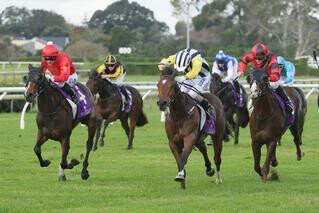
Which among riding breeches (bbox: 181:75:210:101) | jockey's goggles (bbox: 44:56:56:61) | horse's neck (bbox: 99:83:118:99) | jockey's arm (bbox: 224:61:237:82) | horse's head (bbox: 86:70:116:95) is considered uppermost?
jockey's goggles (bbox: 44:56:56:61)

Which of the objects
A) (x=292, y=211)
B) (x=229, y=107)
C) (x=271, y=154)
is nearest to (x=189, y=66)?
(x=271, y=154)

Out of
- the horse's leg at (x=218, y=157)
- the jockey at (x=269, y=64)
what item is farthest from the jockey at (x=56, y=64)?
the jockey at (x=269, y=64)

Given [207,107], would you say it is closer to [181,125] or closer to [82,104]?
[181,125]

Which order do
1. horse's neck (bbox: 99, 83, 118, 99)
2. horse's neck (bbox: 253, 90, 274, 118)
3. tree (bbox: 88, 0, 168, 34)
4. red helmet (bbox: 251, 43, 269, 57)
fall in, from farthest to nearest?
tree (bbox: 88, 0, 168, 34)
horse's neck (bbox: 99, 83, 118, 99)
red helmet (bbox: 251, 43, 269, 57)
horse's neck (bbox: 253, 90, 274, 118)

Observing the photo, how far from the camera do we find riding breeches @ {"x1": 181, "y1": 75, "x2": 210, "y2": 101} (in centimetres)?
1065

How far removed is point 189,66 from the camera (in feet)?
34.7

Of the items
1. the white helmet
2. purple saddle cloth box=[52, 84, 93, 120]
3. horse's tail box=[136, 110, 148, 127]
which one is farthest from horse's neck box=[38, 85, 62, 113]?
horse's tail box=[136, 110, 148, 127]

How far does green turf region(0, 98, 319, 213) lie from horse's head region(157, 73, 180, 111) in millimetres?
1050

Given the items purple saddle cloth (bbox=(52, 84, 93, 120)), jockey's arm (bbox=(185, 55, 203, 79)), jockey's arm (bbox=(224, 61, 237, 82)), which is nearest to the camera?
jockey's arm (bbox=(185, 55, 203, 79))

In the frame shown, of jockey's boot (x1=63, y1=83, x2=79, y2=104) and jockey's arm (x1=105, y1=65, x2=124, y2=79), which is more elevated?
jockey's boot (x1=63, y1=83, x2=79, y2=104)

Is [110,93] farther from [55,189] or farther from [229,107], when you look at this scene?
[55,189]

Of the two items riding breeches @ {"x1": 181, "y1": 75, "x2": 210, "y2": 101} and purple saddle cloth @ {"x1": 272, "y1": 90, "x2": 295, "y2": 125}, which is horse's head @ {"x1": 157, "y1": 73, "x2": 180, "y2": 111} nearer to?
riding breeches @ {"x1": 181, "y1": 75, "x2": 210, "y2": 101}

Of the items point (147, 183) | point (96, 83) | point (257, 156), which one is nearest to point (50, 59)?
point (147, 183)

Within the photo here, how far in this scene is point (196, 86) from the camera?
36.2 feet
